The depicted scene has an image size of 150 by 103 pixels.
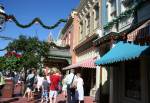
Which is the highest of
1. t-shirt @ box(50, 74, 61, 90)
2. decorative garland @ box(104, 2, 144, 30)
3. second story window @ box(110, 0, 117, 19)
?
second story window @ box(110, 0, 117, 19)

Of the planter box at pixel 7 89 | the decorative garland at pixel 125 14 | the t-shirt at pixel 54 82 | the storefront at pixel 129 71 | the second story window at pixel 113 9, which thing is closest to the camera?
the storefront at pixel 129 71

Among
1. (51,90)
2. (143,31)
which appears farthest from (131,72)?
(143,31)

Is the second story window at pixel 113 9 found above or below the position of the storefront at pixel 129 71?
above

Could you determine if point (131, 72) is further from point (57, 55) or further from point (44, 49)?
point (57, 55)

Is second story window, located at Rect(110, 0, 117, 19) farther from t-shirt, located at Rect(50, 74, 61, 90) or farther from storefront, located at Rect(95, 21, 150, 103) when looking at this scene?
t-shirt, located at Rect(50, 74, 61, 90)

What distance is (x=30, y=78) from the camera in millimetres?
15289

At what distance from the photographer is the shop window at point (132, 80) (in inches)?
422

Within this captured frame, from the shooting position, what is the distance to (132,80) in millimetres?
11195

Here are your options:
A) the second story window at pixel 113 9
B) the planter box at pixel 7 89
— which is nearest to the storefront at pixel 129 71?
the second story window at pixel 113 9

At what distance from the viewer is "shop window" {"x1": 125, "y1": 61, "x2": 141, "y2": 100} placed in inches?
422

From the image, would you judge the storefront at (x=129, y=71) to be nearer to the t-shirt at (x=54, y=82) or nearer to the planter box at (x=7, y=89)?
the t-shirt at (x=54, y=82)

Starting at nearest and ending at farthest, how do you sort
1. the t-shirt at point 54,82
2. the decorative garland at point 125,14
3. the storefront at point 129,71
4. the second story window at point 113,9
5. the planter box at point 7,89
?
1. the storefront at point 129,71
2. the decorative garland at point 125,14
3. the t-shirt at point 54,82
4. the second story window at point 113,9
5. the planter box at point 7,89

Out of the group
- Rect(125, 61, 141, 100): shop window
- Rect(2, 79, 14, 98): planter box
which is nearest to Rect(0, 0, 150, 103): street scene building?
Rect(125, 61, 141, 100): shop window

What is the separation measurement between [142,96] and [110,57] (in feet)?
6.37
